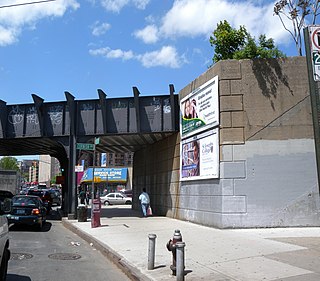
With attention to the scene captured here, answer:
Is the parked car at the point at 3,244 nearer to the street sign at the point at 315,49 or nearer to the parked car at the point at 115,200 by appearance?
the street sign at the point at 315,49

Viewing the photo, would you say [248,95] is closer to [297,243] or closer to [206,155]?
[206,155]

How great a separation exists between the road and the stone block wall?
18.5 feet

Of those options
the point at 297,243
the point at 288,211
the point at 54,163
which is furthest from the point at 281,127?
the point at 54,163

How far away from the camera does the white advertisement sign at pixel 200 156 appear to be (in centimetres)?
1550

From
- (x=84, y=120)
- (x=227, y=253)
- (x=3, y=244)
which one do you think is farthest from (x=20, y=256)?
(x=84, y=120)

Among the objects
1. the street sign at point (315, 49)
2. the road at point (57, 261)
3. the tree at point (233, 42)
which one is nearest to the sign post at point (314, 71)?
the street sign at point (315, 49)

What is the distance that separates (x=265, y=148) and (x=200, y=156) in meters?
3.25

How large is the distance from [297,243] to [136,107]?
12635 millimetres

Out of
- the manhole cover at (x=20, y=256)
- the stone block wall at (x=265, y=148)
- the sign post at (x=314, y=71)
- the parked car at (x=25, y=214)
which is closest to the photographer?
the sign post at (x=314, y=71)

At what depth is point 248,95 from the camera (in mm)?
15000

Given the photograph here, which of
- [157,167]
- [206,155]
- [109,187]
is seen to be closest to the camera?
[206,155]

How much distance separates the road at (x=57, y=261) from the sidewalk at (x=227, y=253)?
367mm

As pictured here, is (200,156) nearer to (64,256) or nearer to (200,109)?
(200,109)

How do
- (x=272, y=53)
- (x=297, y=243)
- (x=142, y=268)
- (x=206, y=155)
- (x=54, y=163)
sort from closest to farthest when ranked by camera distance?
(x=142, y=268), (x=297, y=243), (x=206, y=155), (x=272, y=53), (x=54, y=163)
